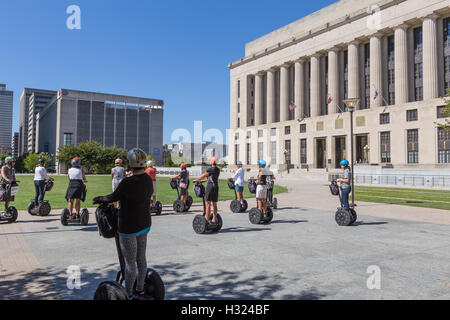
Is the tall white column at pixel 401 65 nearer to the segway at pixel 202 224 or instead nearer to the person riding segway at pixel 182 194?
the person riding segway at pixel 182 194

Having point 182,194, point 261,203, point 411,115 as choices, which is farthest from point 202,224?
point 411,115

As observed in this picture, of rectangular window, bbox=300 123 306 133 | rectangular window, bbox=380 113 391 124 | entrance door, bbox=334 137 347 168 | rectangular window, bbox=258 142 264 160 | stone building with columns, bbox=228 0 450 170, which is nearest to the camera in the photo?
stone building with columns, bbox=228 0 450 170

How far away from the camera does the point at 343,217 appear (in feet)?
34.1

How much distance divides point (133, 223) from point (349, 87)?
66.2 meters

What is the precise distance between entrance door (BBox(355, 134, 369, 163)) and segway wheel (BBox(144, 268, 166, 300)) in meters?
61.6

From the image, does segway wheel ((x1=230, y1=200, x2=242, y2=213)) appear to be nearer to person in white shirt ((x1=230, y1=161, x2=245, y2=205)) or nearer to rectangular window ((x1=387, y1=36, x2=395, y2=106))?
person in white shirt ((x1=230, y1=161, x2=245, y2=205))

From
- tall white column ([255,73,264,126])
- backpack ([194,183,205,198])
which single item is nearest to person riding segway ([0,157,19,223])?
backpack ([194,183,205,198])

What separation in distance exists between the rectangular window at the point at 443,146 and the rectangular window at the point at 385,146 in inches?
302

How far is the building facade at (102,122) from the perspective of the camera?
128 m

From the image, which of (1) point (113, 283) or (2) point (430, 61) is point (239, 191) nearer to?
(1) point (113, 283)

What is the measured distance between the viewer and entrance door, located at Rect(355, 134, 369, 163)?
199 ft

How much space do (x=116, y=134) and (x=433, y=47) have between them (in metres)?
118

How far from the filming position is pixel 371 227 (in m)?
10.2

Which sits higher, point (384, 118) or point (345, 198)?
point (384, 118)
